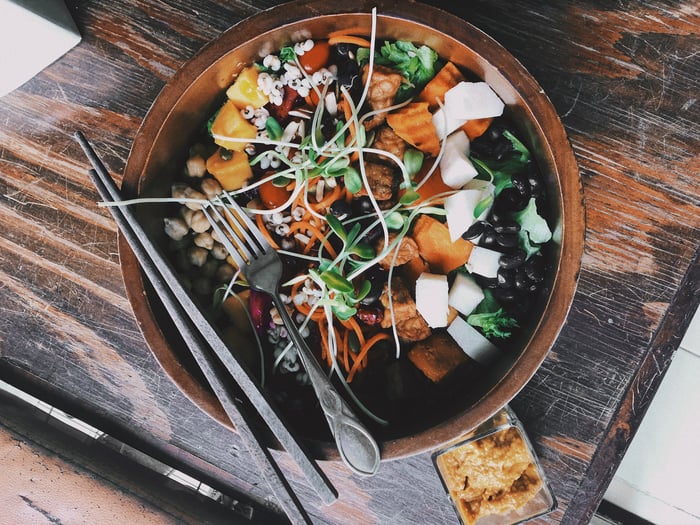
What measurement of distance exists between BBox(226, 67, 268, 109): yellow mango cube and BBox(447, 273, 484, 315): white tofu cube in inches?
29.2

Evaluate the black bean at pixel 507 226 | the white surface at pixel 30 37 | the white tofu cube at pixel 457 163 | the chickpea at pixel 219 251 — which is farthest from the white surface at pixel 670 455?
the white surface at pixel 30 37

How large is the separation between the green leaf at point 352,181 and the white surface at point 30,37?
0.93m

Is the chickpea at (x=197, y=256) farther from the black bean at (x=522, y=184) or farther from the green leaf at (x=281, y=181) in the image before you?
the black bean at (x=522, y=184)

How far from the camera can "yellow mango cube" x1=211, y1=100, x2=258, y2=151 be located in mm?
1526

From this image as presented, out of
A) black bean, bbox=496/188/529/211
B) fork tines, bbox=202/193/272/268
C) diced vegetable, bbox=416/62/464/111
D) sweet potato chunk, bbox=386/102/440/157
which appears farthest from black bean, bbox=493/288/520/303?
fork tines, bbox=202/193/272/268

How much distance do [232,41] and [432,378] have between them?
3.36 ft

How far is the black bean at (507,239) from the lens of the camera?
147 centimetres

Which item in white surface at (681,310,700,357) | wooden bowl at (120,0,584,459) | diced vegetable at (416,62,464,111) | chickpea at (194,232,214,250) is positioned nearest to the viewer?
wooden bowl at (120,0,584,459)

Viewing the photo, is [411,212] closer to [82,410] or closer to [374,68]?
[374,68]

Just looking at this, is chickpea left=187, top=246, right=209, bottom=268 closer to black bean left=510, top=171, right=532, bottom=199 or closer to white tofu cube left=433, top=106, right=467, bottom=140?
white tofu cube left=433, top=106, right=467, bottom=140

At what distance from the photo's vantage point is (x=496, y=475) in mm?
1620

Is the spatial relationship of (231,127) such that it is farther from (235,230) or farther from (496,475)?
(496,475)

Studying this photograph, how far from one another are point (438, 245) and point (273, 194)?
19.0 inches

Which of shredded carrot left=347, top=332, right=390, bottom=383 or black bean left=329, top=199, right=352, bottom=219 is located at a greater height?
black bean left=329, top=199, right=352, bottom=219
